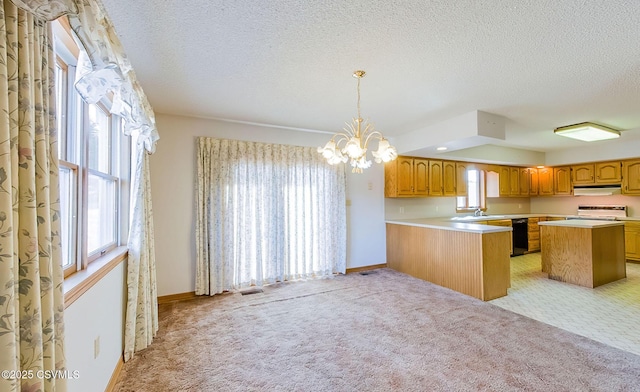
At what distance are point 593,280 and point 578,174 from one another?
12.6 feet

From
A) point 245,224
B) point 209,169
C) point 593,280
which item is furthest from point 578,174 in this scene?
point 209,169

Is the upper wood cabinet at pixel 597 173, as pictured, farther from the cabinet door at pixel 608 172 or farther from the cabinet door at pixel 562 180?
the cabinet door at pixel 562 180

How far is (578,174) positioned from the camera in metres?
6.54

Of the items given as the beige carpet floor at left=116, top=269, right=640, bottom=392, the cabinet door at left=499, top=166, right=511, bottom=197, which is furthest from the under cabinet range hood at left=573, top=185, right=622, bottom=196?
the beige carpet floor at left=116, top=269, right=640, bottom=392

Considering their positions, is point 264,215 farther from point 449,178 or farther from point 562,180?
point 562,180

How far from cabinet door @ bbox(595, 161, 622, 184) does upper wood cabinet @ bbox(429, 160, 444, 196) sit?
3797 mm

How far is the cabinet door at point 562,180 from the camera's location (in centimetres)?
Result: 672

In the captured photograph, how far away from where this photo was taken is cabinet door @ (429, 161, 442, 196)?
5523 millimetres

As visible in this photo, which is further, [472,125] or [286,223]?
[286,223]

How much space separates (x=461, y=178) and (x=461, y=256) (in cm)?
268

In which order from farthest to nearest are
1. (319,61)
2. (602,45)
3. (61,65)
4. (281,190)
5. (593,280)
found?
(281,190), (593,280), (319,61), (602,45), (61,65)

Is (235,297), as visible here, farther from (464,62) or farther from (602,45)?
(602,45)

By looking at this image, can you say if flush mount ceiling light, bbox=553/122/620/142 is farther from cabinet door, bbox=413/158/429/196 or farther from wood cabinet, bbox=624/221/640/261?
wood cabinet, bbox=624/221/640/261

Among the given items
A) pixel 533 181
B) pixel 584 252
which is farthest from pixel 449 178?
pixel 533 181
